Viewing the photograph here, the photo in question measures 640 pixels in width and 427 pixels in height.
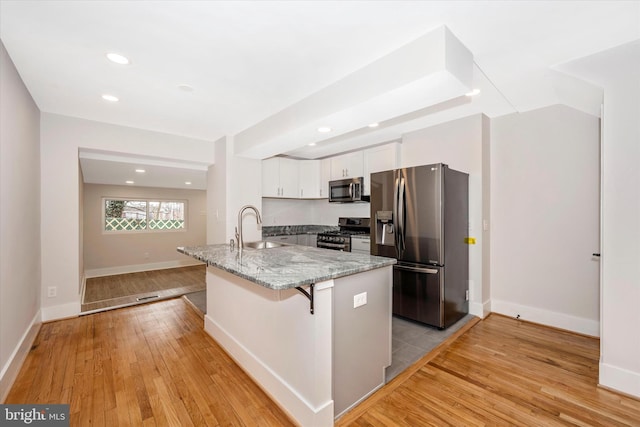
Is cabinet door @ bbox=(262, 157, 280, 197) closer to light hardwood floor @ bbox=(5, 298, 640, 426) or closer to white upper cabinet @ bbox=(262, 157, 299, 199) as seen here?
white upper cabinet @ bbox=(262, 157, 299, 199)

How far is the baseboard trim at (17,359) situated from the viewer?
192 cm

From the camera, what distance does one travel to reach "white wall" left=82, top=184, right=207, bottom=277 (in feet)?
20.0

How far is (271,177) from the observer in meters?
4.93

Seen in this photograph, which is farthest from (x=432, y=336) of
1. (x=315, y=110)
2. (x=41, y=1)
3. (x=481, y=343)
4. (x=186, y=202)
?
(x=186, y=202)

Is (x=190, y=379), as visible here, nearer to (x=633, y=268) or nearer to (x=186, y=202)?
(x=633, y=268)

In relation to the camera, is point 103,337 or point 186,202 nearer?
point 103,337

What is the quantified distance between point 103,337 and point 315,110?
125 inches

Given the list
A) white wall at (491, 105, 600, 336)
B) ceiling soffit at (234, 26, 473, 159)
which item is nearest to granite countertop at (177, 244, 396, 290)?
ceiling soffit at (234, 26, 473, 159)

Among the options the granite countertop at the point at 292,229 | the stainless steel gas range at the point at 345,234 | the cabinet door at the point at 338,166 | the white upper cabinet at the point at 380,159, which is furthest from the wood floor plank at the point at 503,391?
the granite countertop at the point at 292,229

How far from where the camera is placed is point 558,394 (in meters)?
1.94

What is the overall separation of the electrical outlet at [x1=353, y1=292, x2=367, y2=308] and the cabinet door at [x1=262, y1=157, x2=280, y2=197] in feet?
11.0

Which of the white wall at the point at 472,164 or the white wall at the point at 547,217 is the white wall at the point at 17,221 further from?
the white wall at the point at 547,217

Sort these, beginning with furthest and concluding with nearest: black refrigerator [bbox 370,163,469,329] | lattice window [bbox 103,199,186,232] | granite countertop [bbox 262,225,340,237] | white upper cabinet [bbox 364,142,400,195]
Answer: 1. lattice window [bbox 103,199,186,232]
2. granite countertop [bbox 262,225,340,237]
3. white upper cabinet [bbox 364,142,400,195]
4. black refrigerator [bbox 370,163,469,329]

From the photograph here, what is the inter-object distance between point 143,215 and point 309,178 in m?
4.55
